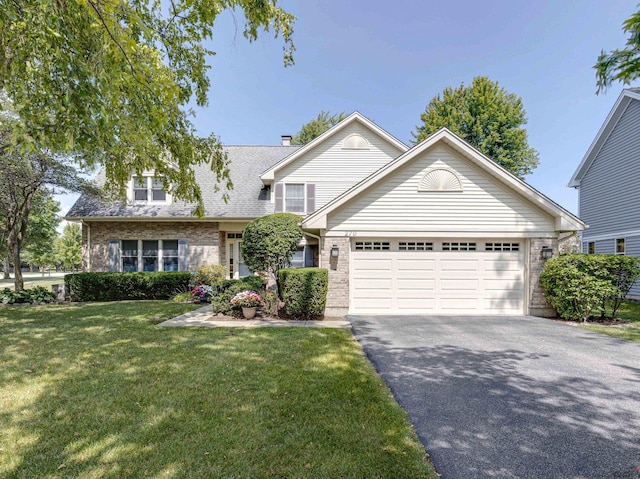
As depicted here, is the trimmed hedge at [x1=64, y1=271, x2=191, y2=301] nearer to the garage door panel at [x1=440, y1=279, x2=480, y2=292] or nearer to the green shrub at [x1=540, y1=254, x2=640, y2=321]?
the garage door panel at [x1=440, y1=279, x2=480, y2=292]

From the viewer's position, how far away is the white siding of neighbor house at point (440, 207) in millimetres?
8703

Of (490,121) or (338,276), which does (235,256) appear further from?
(490,121)

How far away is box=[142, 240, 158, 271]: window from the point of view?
42.2 ft

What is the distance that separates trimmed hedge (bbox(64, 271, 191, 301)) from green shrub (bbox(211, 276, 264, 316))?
393 cm

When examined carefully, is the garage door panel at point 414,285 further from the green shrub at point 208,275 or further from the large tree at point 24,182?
the large tree at point 24,182

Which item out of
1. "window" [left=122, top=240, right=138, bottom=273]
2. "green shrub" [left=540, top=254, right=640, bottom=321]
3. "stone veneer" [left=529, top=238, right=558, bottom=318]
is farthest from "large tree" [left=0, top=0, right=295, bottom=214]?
"green shrub" [left=540, top=254, right=640, bottom=321]

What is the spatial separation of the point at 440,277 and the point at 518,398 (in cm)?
537

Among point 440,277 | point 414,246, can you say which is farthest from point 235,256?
point 440,277

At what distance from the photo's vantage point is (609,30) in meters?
5.09

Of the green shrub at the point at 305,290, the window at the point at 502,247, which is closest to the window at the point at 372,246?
the green shrub at the point at 305,290

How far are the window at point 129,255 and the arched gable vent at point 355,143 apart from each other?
33.5 ft

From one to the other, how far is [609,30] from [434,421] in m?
7.01

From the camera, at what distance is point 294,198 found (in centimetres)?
1280

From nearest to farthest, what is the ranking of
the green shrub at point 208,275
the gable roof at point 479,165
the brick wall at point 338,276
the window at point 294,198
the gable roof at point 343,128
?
1. the gable roof at point 479,165
2. the brick wall at point 338,276
3. the green shrub at point 208,275
4. the gable roof at point 343,128
5. the window at point 294,198
